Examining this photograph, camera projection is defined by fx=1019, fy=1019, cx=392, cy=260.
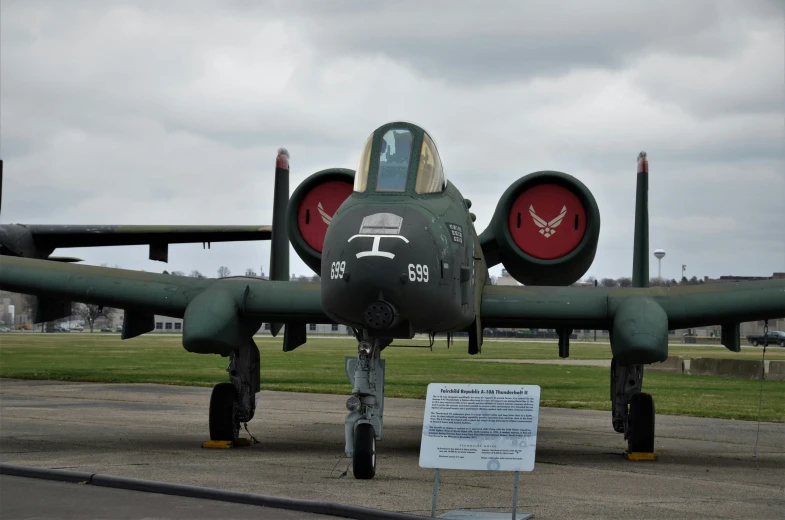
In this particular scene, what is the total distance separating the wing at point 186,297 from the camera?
11578 mm

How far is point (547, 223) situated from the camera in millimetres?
12867

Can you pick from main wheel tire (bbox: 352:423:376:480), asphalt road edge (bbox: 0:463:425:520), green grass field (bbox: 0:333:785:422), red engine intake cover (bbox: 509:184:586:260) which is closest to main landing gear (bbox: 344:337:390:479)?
main wheel tire (bbox: 352:423:376:480)

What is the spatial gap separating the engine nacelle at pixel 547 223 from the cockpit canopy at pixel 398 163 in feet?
7.16

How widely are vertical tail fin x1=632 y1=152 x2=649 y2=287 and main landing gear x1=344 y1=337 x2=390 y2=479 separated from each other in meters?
5.10

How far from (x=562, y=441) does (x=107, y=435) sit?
20.5 feet

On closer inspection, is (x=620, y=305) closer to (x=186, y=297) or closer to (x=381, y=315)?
(x=381, y=315)

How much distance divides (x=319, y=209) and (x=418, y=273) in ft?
12.6

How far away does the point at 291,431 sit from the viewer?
15109 millimetres

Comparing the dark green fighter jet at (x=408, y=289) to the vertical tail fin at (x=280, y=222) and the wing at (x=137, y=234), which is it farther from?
the wing at (x=137, y=234)

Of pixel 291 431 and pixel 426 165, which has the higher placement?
pixel 426 165

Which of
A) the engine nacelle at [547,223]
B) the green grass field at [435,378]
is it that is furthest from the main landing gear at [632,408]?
the green grass field at [435,378]

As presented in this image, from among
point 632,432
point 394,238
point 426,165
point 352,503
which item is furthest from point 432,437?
point 632,432

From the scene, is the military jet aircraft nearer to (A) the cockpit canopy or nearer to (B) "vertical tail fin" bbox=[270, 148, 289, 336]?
(B) "vertical tail fin" bbox=[270, 148, 289, 336]

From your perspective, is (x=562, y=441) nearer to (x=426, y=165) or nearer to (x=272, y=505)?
(x=426, y=165)
